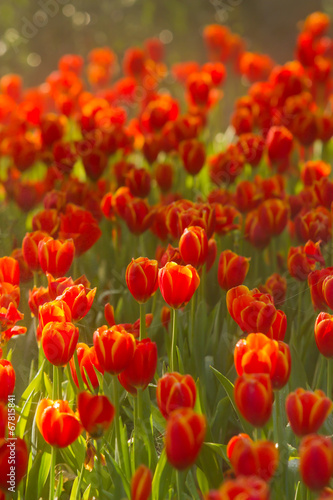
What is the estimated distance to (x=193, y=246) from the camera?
1213mm

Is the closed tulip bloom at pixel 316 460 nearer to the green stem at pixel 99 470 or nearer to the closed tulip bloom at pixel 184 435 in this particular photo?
the closed tulip bloom at pixel 184 435

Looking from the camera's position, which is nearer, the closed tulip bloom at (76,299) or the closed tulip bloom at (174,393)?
the closed tulip bloom at (174,393)

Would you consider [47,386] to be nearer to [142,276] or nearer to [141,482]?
[142,276]

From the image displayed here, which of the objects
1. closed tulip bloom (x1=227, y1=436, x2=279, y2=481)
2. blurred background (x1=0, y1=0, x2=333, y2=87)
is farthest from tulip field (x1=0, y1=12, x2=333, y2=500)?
blurred background (x1=0, y1=0, x2=333, y2=87)

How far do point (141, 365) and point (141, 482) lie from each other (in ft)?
0.77

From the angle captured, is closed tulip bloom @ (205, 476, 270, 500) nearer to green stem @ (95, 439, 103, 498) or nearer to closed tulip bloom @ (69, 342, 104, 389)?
green stem @ (95, 439, 103, 498)

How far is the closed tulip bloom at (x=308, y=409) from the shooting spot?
0.83 metres

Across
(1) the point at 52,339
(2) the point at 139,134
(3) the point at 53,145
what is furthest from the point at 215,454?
(2) the point at 139,134

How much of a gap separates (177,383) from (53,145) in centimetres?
164

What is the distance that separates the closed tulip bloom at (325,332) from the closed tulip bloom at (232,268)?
29 centimetres

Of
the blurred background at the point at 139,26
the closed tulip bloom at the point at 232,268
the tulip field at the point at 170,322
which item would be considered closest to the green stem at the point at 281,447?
the tulip field at the point at 170,322

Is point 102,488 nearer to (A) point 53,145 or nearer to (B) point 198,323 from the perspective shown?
(B) point 198,323

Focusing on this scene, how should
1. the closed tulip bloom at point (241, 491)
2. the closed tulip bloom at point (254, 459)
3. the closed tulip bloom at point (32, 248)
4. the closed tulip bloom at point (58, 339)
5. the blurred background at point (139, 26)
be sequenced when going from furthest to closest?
the blurred background at point (139, 26) → the closed tulip bloom at point (32, 248) → the closed tulip bloom at point (58, 339) → the closed tulip bloom at point (254, 459) → the closed tulip bloom at point (241, 491)

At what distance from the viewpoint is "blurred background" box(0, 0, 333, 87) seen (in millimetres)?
5164
